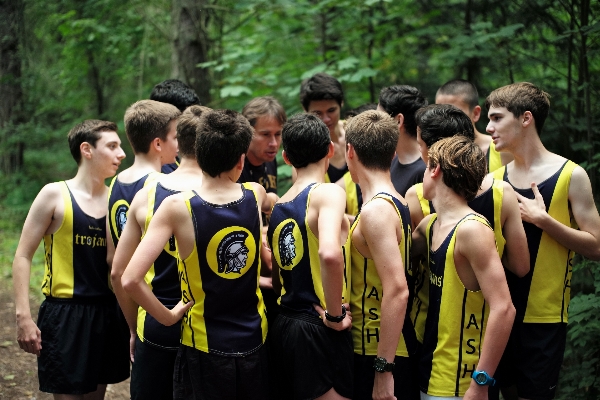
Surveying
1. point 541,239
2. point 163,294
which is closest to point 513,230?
point 541,239

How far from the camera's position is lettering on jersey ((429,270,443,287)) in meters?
2.77

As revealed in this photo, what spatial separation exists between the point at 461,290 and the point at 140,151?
2235mm

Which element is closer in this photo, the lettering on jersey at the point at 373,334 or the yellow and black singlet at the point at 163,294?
the lettering on jersey at the point at 373,334

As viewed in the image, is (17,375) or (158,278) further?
(17,375)

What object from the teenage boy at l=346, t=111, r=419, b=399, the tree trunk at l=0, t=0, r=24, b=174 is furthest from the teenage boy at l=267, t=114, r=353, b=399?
the tree trunk at l=0, t=0, r=24, b=174

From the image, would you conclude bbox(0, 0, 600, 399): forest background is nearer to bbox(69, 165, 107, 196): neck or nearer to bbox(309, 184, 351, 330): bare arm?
bbox(309, 184, 351, 330): bare arm

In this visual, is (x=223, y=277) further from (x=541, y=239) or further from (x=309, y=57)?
(x=309, y=57)

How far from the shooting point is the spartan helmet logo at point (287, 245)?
9.59 ft

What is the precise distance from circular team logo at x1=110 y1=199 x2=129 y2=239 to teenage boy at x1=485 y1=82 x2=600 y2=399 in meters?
2.37

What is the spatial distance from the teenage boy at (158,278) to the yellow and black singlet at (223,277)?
1.03 feet

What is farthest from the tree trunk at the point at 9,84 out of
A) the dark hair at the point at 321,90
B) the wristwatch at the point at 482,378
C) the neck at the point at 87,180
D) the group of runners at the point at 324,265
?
the wristwatch at the point at 482,378

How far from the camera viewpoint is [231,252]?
9.23 ft

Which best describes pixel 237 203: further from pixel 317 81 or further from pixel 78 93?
pixel 78 93

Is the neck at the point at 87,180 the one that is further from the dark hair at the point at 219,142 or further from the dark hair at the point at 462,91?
the dark hair at the point at 462,91
